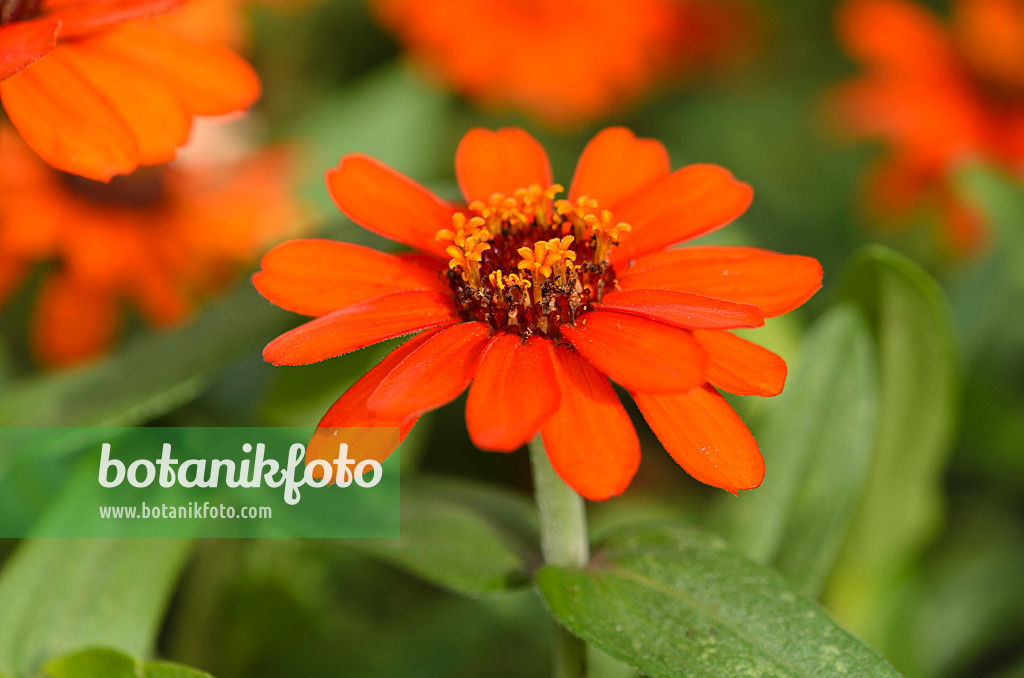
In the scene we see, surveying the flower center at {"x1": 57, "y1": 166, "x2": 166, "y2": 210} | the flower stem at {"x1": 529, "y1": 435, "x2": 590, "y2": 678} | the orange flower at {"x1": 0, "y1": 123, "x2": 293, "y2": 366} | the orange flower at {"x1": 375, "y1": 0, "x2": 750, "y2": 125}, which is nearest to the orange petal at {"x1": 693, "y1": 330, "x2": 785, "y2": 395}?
the flower stem at {"x1": 529, "y1": 435, "x2": 590, "y2": 678}

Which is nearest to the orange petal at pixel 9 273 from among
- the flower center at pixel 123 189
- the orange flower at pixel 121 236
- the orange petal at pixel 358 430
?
the orange flower at pixel 121 236

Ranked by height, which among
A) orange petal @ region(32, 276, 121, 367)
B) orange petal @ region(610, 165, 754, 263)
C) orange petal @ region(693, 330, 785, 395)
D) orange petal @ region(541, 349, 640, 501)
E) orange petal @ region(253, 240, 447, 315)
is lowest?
orange petal @ region(541, 349, 640, 501)

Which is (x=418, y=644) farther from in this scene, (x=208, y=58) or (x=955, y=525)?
(x=955, y=525)

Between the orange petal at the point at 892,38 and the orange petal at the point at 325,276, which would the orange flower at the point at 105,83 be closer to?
the orange petal at the point at 325,276

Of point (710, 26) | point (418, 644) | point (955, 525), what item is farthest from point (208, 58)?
point (710, 26)

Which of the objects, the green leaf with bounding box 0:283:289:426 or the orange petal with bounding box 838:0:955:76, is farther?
the orange petal with bounding box 838:0:955:76

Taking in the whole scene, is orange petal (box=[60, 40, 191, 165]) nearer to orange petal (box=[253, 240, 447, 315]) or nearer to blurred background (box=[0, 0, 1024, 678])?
orange petal (box=[253, 240, 447, 315])
